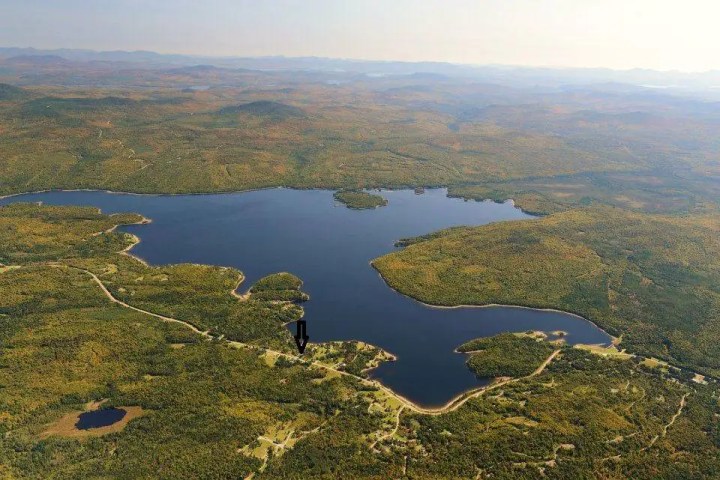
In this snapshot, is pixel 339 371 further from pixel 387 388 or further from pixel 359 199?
pixel 359 199

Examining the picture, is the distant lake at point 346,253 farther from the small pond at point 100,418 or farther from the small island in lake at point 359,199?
the small pond at point 100,418

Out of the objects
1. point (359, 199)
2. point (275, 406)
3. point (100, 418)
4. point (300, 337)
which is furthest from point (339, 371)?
point (359, 199)

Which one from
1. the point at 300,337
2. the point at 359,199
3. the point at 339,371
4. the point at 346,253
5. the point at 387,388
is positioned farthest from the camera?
the point at 359,199

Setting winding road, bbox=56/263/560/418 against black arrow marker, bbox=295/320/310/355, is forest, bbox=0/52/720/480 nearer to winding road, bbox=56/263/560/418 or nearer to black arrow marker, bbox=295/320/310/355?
winding road, bbox=56/263/560/418

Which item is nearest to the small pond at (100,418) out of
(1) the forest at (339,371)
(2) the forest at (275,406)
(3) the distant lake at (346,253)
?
(2) the forest at (275,406)

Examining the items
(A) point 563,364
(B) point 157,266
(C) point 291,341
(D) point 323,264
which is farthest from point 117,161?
(A) point 563,364

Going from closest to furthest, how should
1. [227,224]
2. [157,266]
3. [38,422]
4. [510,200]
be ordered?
[38,422], [157,266], [227,224], [510,200]

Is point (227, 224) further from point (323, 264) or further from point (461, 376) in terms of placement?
point (461, 376)

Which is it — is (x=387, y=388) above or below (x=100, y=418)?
below
